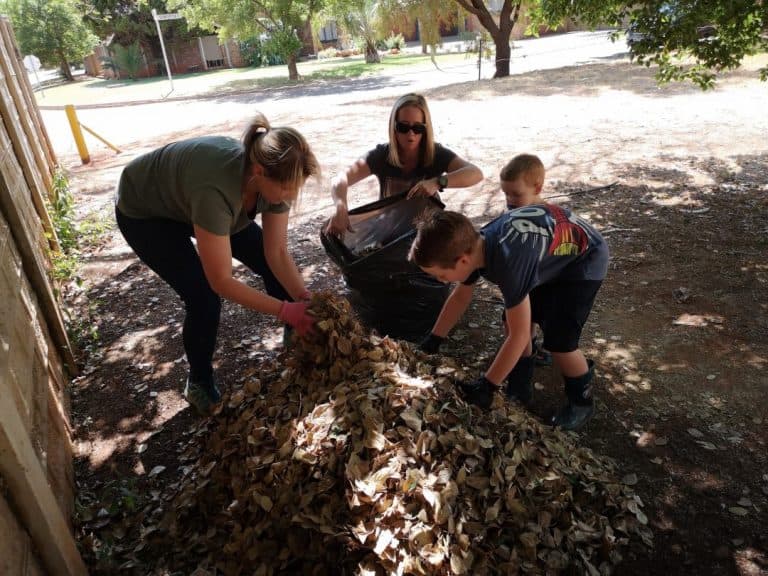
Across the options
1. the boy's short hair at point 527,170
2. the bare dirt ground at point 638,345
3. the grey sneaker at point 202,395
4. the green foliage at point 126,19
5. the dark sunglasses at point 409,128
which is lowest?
the bare dirt ground at point 638,345

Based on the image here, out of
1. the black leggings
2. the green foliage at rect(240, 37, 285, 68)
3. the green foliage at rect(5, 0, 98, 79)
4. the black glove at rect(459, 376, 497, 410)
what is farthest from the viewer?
the green foliage at rect(240, 37, 285, 68)

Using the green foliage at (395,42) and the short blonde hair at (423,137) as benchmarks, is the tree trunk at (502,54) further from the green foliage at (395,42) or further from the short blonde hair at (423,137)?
the green foliage at (395,42)

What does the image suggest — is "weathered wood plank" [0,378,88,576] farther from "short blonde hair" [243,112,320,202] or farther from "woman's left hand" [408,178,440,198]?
"woman's left hand" [408,178,440,198]

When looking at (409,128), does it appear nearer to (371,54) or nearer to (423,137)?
(423,137)

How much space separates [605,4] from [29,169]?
15.4 ft

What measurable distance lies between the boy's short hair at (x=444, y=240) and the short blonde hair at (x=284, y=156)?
1.56 ft

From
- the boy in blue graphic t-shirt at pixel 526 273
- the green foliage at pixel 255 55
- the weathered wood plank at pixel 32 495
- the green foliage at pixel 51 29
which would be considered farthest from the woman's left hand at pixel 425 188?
the green foliage at pixel 51 29

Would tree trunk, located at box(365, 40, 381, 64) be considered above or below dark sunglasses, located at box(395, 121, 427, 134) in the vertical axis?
below

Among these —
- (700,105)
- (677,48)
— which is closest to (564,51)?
(700,105)

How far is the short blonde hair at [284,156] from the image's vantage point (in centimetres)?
196

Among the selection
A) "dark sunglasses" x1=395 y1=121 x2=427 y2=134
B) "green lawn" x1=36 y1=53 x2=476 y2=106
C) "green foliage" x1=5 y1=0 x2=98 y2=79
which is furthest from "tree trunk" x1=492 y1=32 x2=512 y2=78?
"green foliage" x1=5 y1=0 x2=98 y2=79

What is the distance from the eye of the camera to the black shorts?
2.30 m

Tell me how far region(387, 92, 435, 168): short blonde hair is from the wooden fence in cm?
191

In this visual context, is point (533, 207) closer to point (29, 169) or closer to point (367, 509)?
point (367, 509)
